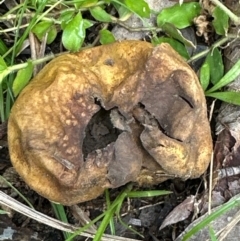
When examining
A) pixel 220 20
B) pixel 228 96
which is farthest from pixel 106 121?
pixel 220 20

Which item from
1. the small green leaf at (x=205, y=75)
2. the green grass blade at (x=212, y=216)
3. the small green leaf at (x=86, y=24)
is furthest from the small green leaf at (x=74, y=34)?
the green grass blade at (x=212, y=216)

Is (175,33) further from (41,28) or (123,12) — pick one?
(41,28)

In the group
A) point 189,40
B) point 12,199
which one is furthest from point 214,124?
point 12,199

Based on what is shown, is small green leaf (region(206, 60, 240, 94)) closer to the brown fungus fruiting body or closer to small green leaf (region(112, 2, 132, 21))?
the brown fungus fruiting body

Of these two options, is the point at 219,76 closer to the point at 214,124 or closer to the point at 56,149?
the point at 214,124

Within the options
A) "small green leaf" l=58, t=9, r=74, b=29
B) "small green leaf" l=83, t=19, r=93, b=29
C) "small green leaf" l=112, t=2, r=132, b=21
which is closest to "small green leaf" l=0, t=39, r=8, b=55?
"small green leaf" l=58, t=9, r=74, b=29

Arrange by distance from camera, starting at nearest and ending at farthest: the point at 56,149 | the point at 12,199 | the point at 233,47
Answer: the point at 56,149, the point at 12,199, the point at 233,47

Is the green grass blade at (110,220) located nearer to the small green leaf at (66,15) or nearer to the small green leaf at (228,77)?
the small green leaf at (228,77)
